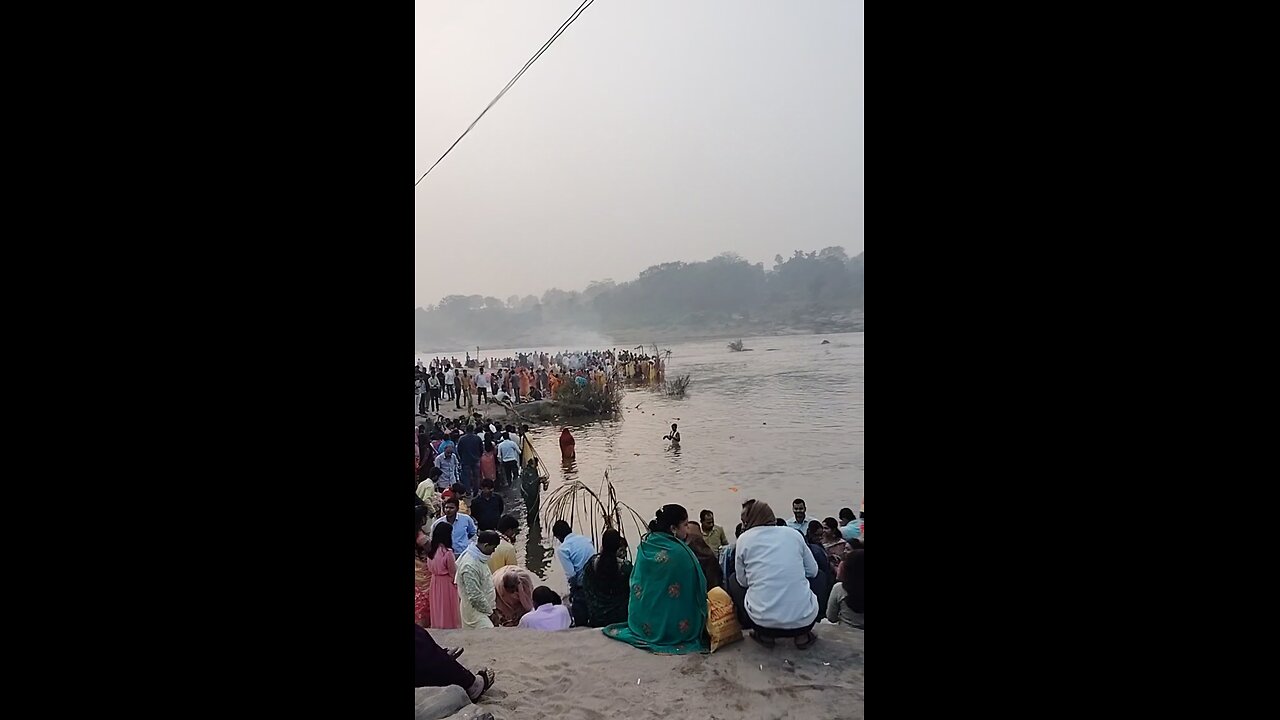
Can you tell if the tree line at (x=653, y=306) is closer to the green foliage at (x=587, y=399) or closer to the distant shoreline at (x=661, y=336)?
the distant shoreline at (x=661, y=336)

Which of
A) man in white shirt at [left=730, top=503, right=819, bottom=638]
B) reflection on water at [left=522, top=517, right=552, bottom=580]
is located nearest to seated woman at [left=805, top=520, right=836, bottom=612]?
man in white shirt at [left=730, top=503, right=819, bottom=638]

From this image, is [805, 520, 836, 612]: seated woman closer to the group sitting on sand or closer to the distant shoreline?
the group sitting on sand

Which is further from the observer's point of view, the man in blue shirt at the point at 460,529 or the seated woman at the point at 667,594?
the man in blue shirt at the point at 460,529

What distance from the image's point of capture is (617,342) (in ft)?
24.6

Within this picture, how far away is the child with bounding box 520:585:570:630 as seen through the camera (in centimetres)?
405

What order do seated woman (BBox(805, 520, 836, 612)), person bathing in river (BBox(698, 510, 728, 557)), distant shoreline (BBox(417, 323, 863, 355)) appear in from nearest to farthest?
seated woman (BBox(805, 520, 836, 612))
person bathing in river (BBox(698, 510, 728, 557))
distant shoreline (BBox(417, 323, 863, 355))

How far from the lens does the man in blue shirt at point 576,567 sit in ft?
13.5

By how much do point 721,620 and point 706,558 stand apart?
0.48 m

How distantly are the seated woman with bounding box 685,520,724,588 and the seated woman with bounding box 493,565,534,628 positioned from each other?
0.97 metres

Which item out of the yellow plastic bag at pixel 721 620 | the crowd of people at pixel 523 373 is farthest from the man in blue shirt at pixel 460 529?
the crowd of people at pixel 523 373

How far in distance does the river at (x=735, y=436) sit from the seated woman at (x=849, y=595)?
7.83 ft

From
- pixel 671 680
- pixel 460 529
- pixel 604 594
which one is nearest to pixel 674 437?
pixel 460 529
